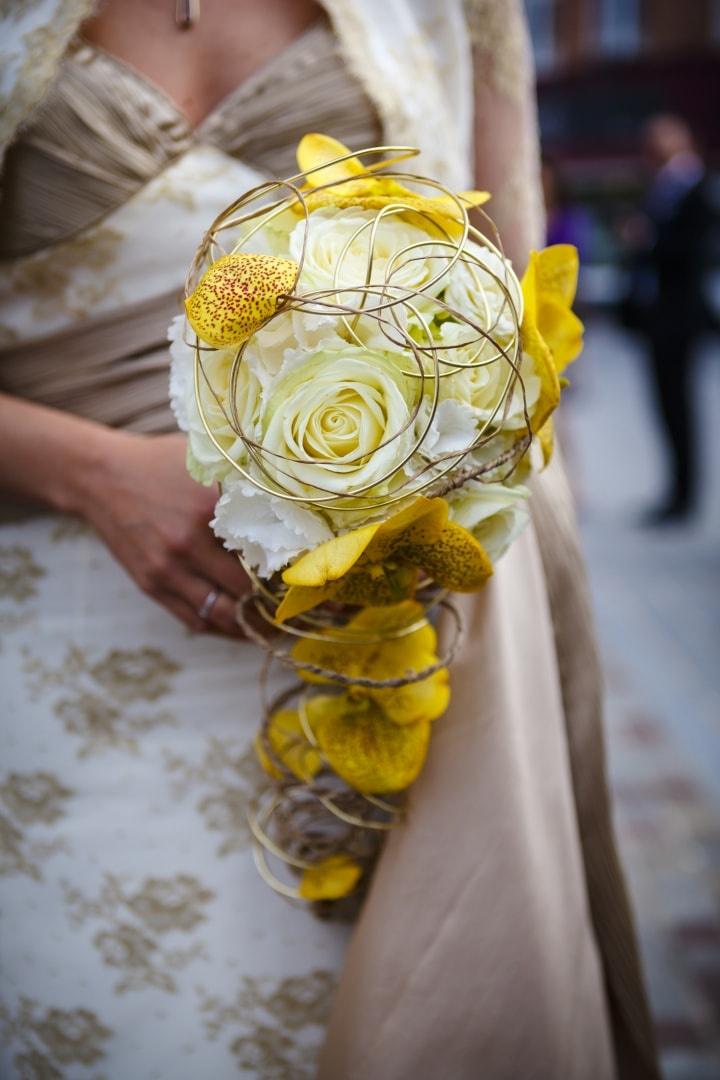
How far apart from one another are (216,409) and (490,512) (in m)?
0.24

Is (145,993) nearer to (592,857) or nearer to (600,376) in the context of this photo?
(592,857)

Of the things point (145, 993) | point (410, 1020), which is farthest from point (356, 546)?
point (145, 993)

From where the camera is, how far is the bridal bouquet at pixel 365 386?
68cm

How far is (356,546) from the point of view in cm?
67

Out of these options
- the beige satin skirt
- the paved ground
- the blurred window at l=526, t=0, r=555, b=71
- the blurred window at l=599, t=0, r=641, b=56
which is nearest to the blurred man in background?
the paved ground

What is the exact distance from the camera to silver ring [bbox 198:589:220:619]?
3.16 ft

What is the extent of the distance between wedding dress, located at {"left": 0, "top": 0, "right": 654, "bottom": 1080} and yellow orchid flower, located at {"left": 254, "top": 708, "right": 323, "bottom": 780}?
11cm

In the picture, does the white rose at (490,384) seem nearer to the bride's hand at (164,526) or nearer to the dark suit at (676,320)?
the bride's hand at (164,526)

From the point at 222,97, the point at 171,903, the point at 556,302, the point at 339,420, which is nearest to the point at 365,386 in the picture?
the point at 339,420

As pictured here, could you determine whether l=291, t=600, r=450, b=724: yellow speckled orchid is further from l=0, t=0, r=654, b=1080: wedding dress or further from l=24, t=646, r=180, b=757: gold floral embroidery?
l=24, t=646, r=180, b=757: gold floral embroidery

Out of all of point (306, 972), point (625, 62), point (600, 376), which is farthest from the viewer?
point (625, 62)

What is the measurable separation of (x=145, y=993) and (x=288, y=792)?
1.11ft

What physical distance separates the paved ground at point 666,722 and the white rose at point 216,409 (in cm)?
190

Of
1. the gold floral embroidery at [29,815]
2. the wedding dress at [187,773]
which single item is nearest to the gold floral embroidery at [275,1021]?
the wedding dress at [187,773]
